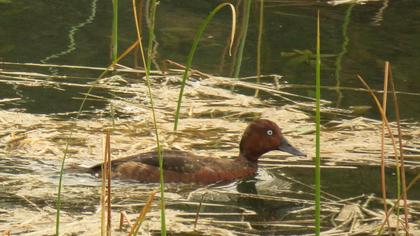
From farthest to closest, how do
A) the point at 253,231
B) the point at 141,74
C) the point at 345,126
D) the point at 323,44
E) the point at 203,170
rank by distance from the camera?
the point at 323,44
the point at 141,74
the point at 345,126
the point at 203,170
the point at 253,231

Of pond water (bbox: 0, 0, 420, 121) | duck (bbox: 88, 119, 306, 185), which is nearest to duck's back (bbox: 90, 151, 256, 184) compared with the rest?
duck (bbox: 88, 119, 306, 185)

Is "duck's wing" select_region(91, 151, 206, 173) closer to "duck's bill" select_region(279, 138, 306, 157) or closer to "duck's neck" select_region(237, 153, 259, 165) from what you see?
"duck's neck" select_region(237, 153, 259, 165)

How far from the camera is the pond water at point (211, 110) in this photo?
811cm

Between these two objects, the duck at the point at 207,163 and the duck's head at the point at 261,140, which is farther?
the duck's head at the point at 261,140

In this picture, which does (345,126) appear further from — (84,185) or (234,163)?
(84,185)

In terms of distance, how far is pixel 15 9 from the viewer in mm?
13578

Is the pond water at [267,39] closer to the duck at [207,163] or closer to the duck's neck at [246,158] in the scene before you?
the duck at [207,163]

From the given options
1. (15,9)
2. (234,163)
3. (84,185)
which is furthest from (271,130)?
(15,9)

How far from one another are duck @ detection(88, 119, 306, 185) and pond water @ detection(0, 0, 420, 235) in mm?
91

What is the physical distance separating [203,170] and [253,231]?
52.1 inches

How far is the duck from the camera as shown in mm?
8883

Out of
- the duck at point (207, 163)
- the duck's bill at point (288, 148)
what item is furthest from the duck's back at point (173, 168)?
the duck's bill at point (288, 148)

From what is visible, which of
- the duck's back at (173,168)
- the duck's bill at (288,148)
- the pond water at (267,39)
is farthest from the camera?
the pond water at (267,39)

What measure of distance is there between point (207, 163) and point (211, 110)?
149 centimetres
